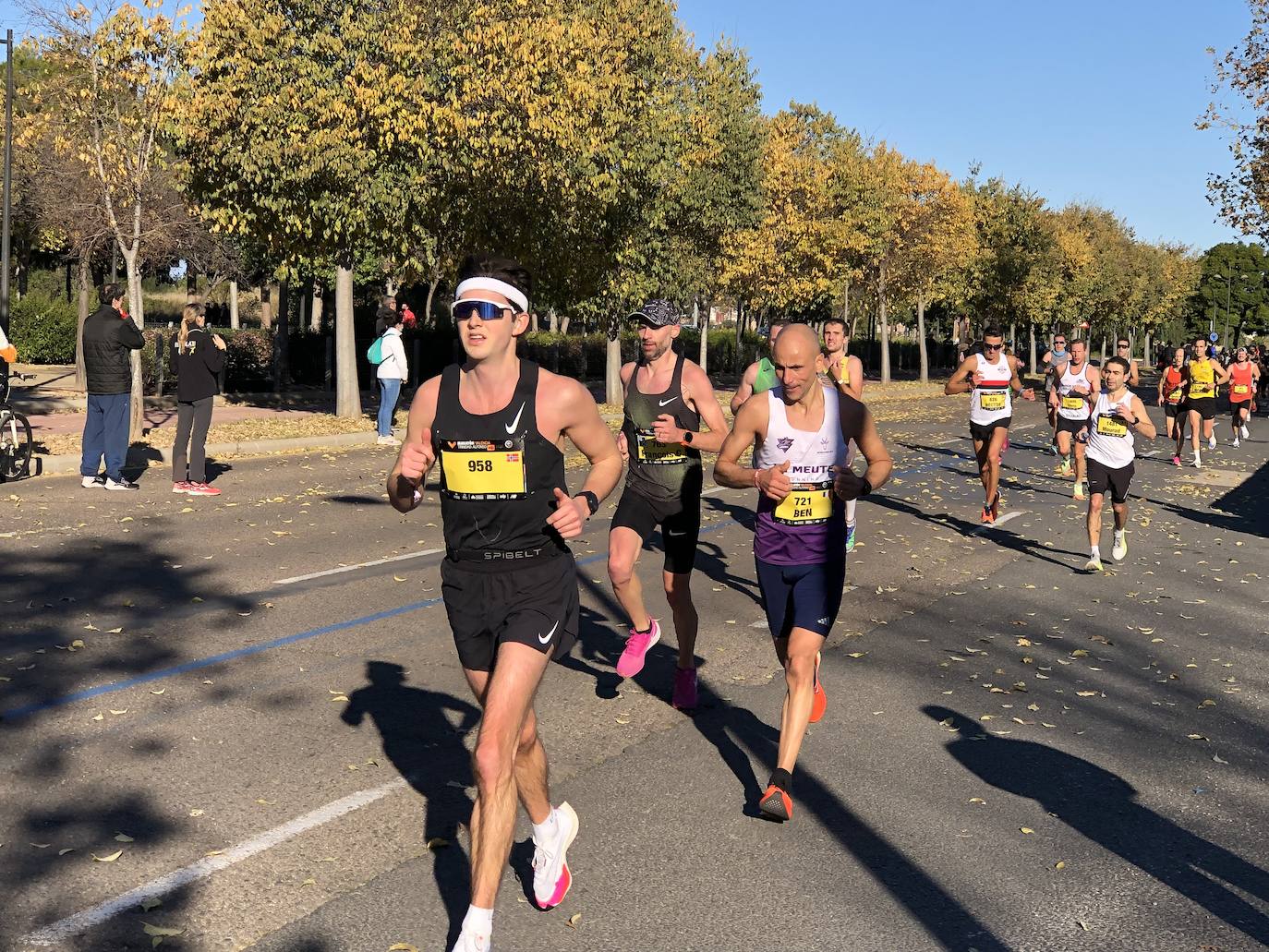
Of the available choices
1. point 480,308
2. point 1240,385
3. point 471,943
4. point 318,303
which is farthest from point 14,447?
point 318,303

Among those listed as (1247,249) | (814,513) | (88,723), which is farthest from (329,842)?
(1247,249)

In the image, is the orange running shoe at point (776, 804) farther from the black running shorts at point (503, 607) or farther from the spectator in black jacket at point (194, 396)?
the spectator in black jacket at point (194, 396)

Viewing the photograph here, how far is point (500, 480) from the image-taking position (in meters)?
4.05

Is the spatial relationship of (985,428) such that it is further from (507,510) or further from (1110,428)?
(507,510)

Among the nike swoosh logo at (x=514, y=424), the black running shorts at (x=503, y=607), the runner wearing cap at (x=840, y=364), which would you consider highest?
the runner wearing cap at (x=840, y=364)

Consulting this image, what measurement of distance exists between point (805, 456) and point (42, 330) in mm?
37321

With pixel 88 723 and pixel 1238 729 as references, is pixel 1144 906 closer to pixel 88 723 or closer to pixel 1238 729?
pixel 1238 729

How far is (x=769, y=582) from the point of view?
5.46 m

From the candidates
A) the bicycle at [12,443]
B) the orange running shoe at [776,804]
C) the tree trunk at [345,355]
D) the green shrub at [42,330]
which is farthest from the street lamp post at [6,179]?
the green shrub at [42,330]

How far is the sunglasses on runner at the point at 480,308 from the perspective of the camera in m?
4.03

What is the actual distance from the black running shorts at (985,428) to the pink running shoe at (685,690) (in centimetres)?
774

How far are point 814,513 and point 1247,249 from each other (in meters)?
151

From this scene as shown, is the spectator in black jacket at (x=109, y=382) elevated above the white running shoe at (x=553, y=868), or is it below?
above

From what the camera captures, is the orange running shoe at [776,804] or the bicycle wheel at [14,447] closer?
the orange running shoe at [776,804]
